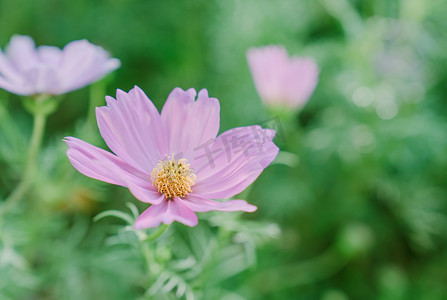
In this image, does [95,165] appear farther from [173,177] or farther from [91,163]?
[173,177]

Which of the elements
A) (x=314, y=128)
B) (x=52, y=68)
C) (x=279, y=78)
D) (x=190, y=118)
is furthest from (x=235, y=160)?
(x=314, y=128)

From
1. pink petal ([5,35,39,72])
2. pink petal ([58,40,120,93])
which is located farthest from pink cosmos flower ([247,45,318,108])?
pink petal ([5,35,39,72])

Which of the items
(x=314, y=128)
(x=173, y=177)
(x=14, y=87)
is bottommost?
(x=314, y=128)

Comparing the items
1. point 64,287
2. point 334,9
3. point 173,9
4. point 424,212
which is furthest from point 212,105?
point 173,9

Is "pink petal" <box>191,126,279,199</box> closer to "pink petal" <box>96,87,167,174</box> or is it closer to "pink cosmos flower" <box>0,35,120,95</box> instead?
"pink petal" <box>96,87,167,174</box>

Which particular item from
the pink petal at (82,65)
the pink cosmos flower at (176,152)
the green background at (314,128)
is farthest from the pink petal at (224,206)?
the green background at (314,128)

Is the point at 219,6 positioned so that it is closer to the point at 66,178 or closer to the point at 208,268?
the point at 66,178
